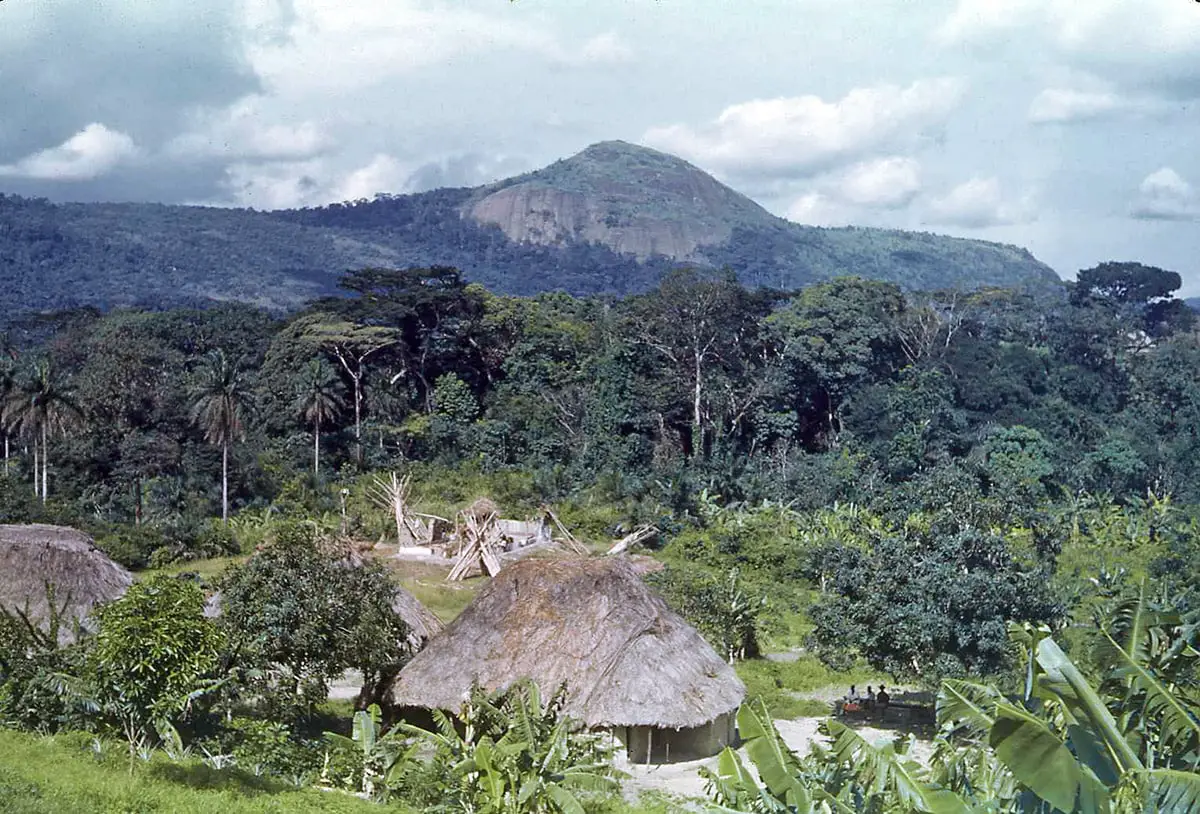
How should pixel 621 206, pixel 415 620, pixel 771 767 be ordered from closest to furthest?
pixel 771 767
pixel 415 620
pixel 621 206

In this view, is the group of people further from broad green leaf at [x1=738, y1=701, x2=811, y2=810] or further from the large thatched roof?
broad green leaf at [x1=738, y1=701, x2=811, y2=810]

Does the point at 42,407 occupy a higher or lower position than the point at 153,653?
higher

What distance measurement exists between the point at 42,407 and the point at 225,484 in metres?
4.70

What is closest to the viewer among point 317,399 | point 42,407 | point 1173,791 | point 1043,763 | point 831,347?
point 1043,763

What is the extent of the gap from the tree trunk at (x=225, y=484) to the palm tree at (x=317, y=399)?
2539 mm

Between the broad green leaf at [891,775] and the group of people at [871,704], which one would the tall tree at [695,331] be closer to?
the group of people at [871,704]

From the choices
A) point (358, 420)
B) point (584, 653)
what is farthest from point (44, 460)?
Result: point (584, 653)

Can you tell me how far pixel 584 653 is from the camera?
16359 mm

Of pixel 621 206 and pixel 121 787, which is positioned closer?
pixel 121 787

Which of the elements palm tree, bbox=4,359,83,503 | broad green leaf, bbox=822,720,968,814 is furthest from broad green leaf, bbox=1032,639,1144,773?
palm tree, bbox=4,359,83,503

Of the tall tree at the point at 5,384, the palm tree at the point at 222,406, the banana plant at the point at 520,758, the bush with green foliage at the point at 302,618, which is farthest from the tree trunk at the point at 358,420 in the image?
the banana plant at the point at 520,758

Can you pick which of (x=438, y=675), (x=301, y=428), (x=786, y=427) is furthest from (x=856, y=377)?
(x=438, y=675)

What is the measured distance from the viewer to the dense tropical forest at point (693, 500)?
920cm

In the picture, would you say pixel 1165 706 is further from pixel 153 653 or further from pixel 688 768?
pixel 688 768
